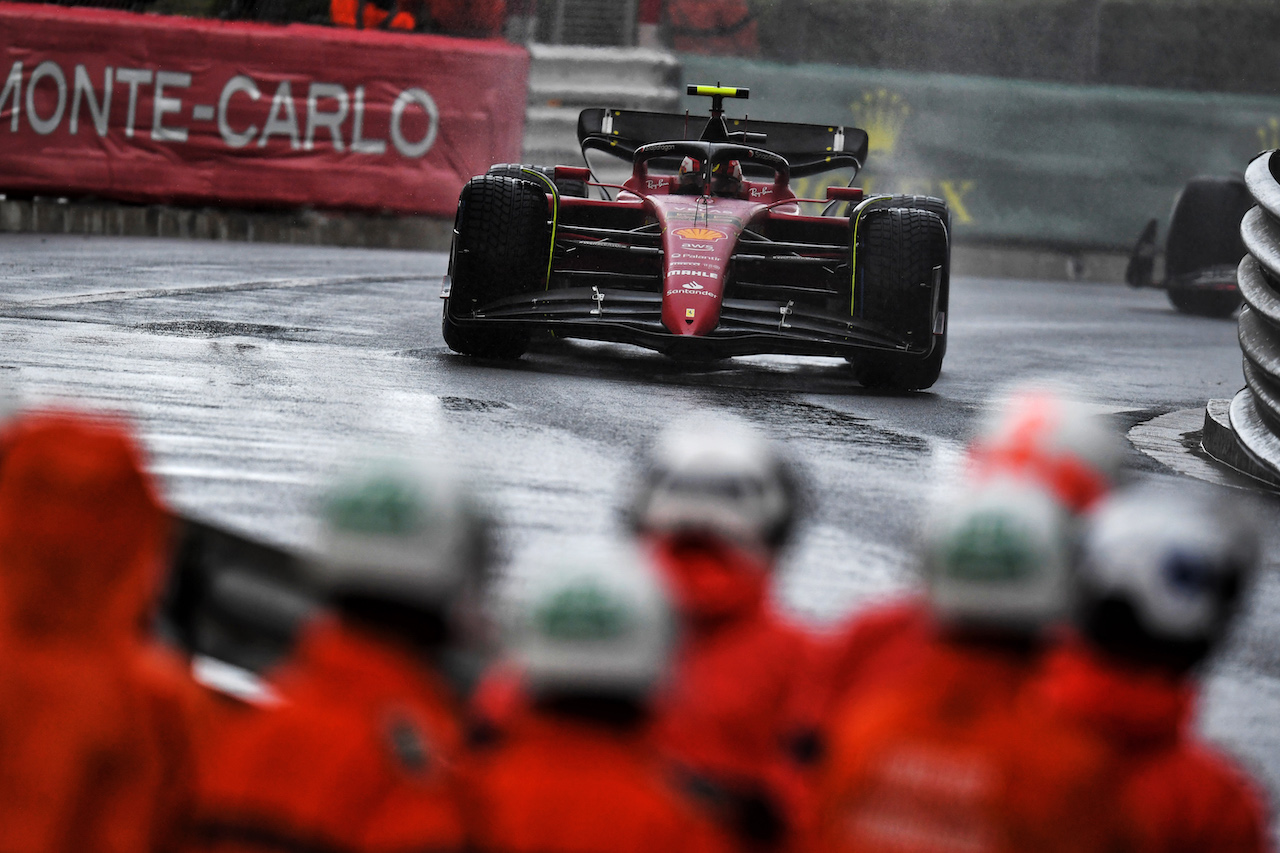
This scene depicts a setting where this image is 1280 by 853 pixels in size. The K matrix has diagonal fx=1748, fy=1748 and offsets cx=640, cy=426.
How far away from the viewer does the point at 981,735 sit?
5.30ft

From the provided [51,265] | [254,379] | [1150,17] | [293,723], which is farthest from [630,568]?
[1150,17]

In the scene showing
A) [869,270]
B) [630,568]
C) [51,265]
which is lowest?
[51,265]

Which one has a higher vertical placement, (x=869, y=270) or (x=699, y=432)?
(x=699, y=432)

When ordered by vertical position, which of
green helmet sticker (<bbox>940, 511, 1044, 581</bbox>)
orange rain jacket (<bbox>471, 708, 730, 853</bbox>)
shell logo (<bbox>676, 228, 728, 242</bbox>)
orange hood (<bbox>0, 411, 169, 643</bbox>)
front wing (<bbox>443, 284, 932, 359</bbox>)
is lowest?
front wing (<bbox>443, 284, 932, 359</bbox>)

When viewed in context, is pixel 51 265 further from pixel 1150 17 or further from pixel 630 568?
Result: pixel 1150 17

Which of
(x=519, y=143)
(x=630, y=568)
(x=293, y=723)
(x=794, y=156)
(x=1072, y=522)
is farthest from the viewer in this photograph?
(x=519, y=143)

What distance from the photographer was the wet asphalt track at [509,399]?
202 inches

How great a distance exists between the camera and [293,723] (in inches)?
65.2

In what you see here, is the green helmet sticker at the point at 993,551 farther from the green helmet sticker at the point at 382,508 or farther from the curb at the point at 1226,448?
the curb at the point at 1226,448

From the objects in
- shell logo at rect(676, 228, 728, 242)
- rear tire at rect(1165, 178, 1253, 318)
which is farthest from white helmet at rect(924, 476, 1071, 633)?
rear tire at rect(1165, 178, 1253, 318)

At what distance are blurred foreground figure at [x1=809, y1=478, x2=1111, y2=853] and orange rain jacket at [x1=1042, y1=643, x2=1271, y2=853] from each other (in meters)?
0.04

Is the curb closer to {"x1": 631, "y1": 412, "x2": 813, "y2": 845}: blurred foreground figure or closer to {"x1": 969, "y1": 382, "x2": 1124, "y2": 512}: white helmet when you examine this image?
{"x1": 969, "y1": 382, "x2": 1124, "y2": 512}: white helmet

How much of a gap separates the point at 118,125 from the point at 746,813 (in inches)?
770

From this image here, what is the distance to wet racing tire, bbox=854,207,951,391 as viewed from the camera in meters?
9.73
